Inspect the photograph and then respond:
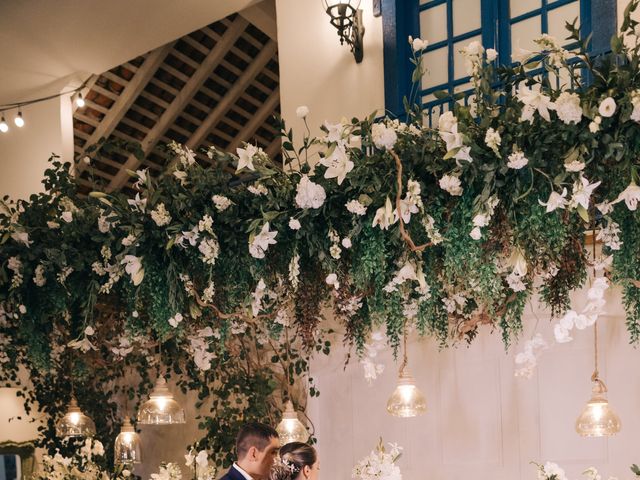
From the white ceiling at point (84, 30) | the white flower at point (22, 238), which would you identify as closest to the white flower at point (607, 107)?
the white flower at point (22, 238)

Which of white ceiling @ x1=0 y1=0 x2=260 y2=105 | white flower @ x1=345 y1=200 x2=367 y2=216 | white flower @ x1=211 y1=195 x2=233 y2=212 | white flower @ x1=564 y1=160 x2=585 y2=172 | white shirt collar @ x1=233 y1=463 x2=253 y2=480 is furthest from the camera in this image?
white ceiling @ x1=0 y1=0 x2=260 y2=105

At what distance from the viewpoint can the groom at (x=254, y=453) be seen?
16.1 ft

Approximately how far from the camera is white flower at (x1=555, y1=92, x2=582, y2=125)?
135 inches

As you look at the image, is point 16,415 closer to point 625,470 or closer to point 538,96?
point 625,470

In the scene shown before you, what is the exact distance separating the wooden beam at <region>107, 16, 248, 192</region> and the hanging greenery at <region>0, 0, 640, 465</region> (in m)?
4.96

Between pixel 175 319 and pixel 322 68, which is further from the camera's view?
pixel 322 68

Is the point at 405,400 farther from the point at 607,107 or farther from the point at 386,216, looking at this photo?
the point at 607,107

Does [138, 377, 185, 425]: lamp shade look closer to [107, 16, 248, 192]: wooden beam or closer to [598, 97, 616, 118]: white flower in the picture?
[598, 97, 616, 118]: white flower

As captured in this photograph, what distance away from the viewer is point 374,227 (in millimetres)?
4270

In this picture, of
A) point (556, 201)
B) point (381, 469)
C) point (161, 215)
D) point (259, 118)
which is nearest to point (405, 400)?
point (381, 469)

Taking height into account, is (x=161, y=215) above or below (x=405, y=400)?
above

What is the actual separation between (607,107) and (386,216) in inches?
39.5

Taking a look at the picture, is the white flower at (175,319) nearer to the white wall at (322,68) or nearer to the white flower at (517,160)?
the white flower at (517,160)

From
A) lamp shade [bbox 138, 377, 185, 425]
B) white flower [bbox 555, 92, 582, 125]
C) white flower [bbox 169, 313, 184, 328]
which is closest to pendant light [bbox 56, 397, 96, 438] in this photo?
lamp shade [bbox 138, 377, 185, 425]
